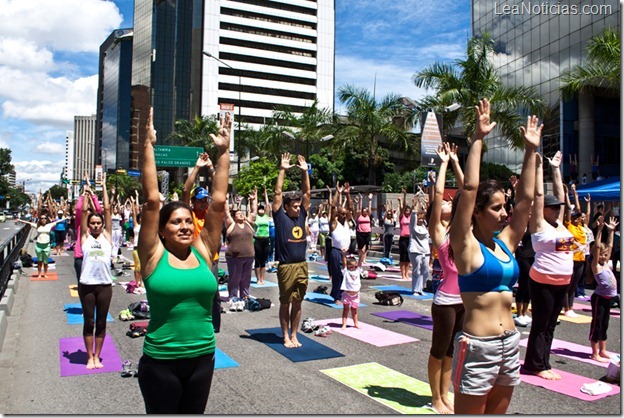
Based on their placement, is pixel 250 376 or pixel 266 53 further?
pixel 266 53

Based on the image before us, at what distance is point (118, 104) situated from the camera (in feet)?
412

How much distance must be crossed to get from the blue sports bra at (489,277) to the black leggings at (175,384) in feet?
5.30

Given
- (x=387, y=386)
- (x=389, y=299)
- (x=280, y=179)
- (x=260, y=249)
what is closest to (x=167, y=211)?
(x=387, y=386)

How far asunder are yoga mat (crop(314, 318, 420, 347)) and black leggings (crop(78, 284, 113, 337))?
3.44m

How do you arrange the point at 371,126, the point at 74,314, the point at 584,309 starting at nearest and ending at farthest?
the point at 74,314 < the point at 584,309 < the point at 371,126

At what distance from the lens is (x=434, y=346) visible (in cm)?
468

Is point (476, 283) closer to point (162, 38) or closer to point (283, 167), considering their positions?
point (283, 167)

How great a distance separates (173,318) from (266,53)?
3577 inches

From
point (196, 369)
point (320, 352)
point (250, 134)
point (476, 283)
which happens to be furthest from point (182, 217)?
point (250, 134)

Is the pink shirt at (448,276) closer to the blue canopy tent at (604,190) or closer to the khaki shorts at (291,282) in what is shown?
the khaki shorts at (291,282)

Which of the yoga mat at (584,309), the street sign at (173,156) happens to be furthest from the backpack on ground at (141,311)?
the street sign at (173,156)

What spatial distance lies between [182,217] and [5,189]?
86.4m

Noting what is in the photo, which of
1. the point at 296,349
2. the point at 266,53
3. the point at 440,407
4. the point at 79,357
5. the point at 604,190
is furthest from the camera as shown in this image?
the point at 266,53

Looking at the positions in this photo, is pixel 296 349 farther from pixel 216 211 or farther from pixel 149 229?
pixel 149 229
